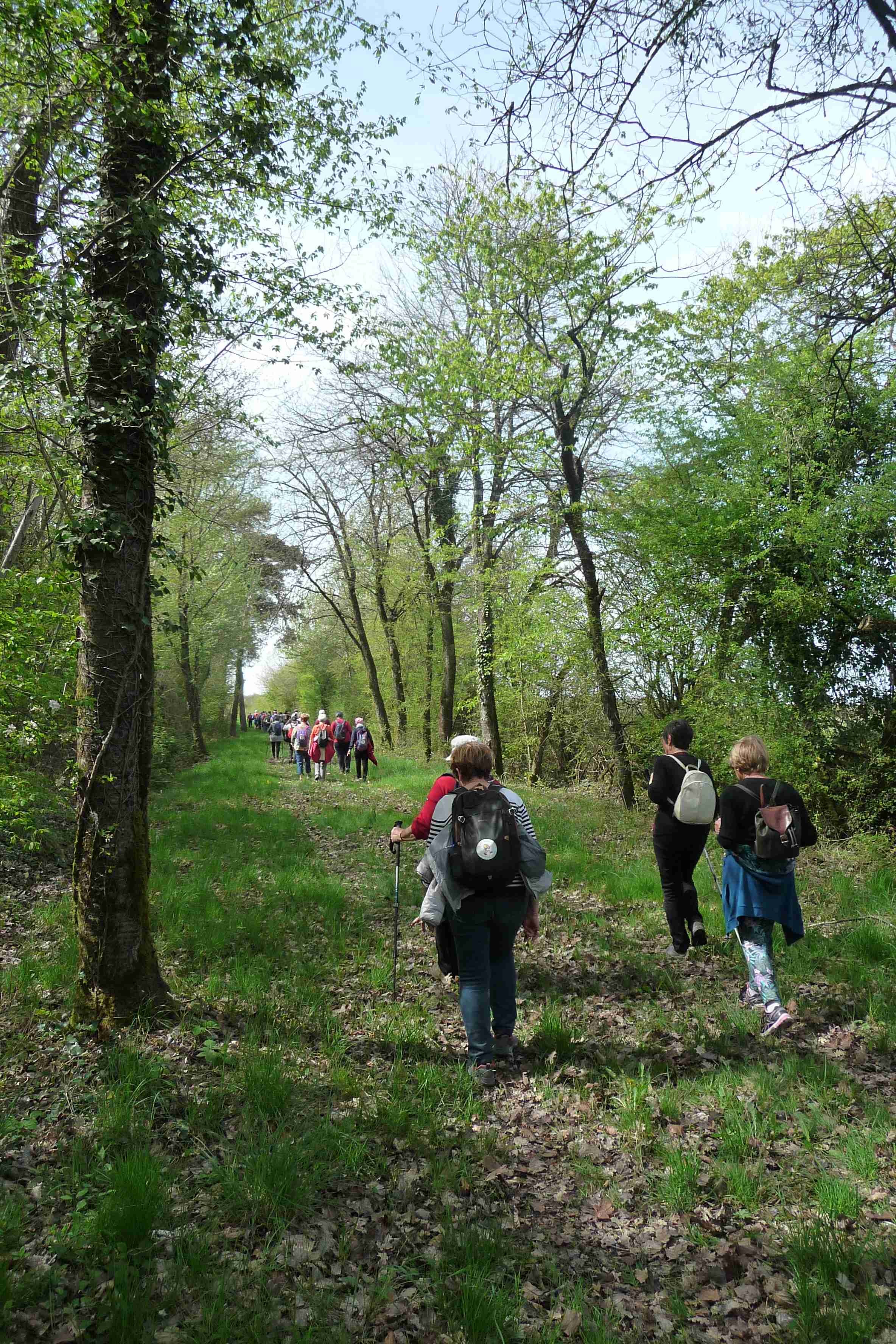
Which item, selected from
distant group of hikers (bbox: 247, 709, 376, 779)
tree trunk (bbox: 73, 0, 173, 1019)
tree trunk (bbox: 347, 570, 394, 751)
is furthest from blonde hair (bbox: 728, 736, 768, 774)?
tree trunk (bbox: 347, 570, 394, 751)

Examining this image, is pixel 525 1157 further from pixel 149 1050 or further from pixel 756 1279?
pixel 149 1050

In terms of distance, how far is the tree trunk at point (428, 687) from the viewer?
27391mm

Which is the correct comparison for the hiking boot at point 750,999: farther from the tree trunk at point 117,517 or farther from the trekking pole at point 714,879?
the tree trunk at point 117,517

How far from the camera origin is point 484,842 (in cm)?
439

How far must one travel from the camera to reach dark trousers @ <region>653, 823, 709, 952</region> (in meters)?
6.08

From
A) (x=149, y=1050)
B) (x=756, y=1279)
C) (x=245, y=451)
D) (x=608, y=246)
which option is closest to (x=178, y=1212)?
(x=149, y=1050)

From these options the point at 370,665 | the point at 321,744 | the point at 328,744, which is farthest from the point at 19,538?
the point at 370,665

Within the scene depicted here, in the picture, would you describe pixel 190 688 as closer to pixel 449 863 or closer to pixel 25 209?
pixel 25 209

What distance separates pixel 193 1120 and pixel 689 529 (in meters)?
9.23

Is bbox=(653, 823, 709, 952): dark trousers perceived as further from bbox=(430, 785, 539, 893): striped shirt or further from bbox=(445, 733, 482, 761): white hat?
bbox=(445, 733, 482, 761): white hat

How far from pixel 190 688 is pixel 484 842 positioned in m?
21.3

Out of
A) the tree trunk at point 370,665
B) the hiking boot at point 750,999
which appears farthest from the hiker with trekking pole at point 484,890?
the tree trunk at point 370,665

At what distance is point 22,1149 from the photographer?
3.61m

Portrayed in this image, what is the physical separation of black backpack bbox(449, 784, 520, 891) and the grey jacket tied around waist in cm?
5
